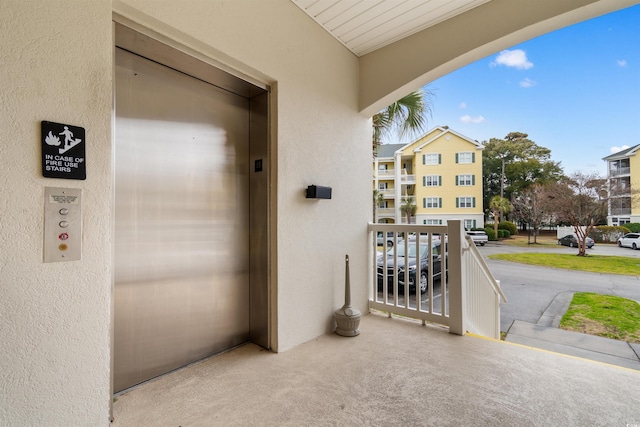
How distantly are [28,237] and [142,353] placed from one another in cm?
112

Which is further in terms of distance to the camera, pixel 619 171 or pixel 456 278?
pixel 619 171

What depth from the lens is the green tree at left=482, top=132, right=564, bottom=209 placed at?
5.44 m

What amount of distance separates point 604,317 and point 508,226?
2098 mm

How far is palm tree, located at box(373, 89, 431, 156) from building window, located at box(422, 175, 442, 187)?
430 cm

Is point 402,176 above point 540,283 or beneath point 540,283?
above

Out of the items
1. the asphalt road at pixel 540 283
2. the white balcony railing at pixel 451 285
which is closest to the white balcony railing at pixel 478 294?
the white balcony railing at pixel 451 285

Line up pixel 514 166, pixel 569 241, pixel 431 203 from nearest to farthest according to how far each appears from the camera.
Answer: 1. pixel 569 241
2. pixel 514 166
3. pixel 431 203

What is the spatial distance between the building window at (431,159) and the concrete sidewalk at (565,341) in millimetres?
4607

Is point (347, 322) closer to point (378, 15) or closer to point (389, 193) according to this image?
point (378, 15)

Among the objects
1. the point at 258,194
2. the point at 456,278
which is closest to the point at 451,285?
the point at 456,278

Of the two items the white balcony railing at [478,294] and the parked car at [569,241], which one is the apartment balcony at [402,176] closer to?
the parked car at [569,241]

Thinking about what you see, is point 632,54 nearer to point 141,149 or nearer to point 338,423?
point 338,423

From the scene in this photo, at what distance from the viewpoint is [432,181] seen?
793cm

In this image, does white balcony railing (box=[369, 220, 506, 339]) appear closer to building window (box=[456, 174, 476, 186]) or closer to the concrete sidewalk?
the concrete sidewalk
